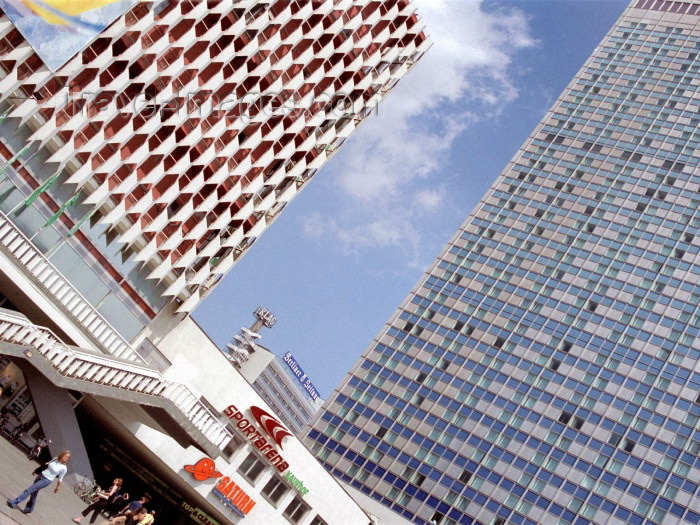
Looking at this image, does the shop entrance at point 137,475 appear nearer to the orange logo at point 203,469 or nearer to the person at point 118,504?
the orange logo at point 203,469

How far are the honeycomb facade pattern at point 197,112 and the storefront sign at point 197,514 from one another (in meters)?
14.2

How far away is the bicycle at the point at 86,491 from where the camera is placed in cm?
Result: 3950

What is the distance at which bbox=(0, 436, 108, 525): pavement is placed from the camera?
2651cm

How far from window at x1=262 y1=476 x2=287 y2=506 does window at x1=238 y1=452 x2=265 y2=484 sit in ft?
4.05

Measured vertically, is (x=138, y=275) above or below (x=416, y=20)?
below

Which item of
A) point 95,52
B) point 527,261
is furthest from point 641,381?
point 95,52

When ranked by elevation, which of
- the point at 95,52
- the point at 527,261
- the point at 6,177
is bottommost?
the point at 6,177

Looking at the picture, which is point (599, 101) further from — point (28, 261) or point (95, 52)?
point (28, 261)

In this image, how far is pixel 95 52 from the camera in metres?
46.9

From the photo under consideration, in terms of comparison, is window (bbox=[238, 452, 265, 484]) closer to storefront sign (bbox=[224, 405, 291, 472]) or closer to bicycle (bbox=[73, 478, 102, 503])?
storefront sign (bbox=[224, 405, 291, 472])

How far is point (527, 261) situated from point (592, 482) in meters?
35.1

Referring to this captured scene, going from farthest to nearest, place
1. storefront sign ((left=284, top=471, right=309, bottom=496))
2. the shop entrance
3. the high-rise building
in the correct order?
the high-rise building < storefront sign ((left=284, top=471, right=309, bottom=496)) < the shop entrance

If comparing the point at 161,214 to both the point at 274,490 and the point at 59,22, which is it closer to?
the point at 59,22

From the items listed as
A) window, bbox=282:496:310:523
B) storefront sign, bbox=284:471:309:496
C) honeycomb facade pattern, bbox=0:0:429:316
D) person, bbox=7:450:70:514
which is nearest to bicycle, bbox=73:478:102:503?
person, bbox=7:450:70:514
